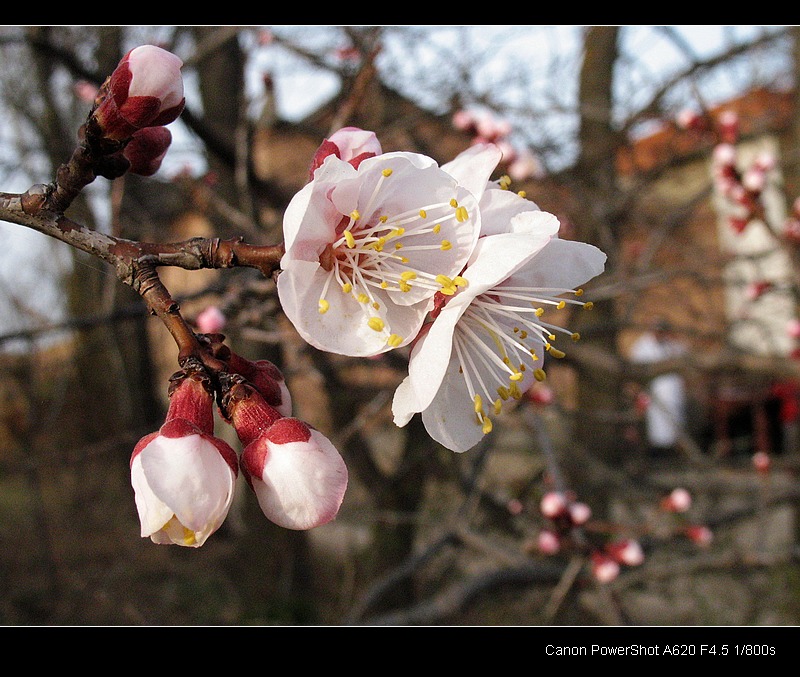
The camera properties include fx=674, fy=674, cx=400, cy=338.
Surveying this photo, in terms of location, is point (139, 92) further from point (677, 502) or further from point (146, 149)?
point (677, 502)

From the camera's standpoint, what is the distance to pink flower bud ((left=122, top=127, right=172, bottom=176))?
3.37ft

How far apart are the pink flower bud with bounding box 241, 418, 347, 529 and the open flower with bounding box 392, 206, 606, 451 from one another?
0.34 feet

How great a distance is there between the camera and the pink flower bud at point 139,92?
2.90 feet

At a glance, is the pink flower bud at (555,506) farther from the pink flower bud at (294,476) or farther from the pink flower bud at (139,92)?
the pink flower bud at (139,92)

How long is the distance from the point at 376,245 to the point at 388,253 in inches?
0.8

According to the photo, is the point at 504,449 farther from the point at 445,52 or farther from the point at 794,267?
the point at 445,52

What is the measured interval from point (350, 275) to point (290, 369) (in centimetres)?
179

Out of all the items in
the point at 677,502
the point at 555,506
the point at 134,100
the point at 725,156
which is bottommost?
the point at 677,502

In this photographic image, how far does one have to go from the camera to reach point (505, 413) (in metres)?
2.93

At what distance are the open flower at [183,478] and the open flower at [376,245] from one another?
0.54ft

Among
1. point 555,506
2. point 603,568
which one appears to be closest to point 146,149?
point 555,506

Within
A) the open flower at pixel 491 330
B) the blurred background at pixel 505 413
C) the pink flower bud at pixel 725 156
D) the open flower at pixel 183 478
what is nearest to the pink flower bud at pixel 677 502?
the blurred background at pixel 505 413

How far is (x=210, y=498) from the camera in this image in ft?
2.43
